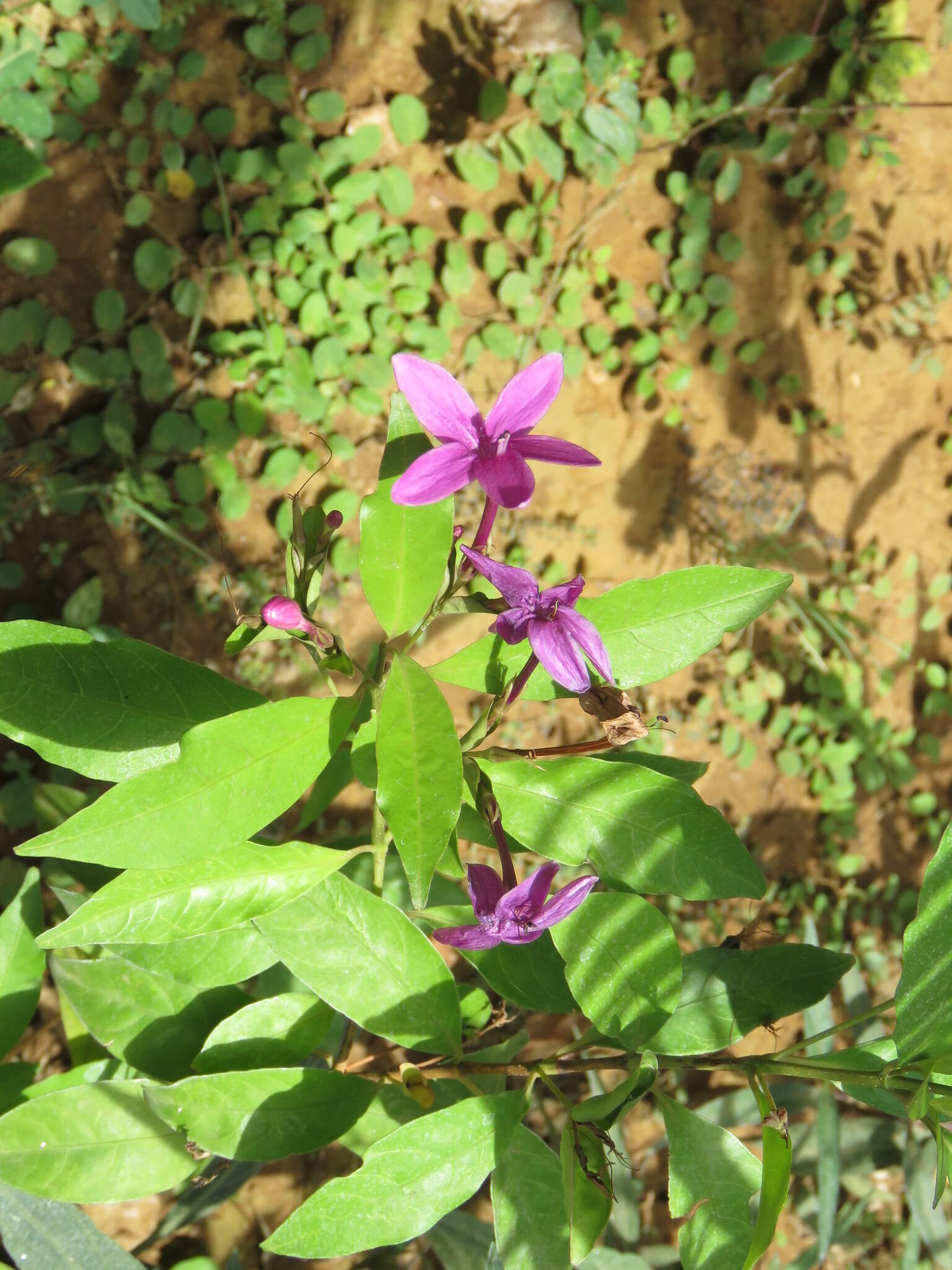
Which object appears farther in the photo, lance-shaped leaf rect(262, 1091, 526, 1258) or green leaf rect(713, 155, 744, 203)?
green leaf rect(713, 155, 744, 203)

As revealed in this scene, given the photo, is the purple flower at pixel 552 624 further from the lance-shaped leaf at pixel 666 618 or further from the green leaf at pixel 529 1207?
the green leaf at pixel 529 1207

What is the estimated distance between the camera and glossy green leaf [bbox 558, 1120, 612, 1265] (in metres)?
1.10

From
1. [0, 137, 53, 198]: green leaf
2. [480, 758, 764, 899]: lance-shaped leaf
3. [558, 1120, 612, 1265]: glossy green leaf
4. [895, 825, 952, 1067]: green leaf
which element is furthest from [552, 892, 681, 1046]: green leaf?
[0, 137, 53, 198]: green leaf

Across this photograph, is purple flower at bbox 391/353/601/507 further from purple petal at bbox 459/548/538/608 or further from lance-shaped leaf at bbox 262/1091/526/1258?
lance-shaped leaf at bbox 262/1091/526/1258

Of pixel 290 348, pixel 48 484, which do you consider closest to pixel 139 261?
pixel 290 348

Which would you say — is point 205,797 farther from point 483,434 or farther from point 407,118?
point 407,118

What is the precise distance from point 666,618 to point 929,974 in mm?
515

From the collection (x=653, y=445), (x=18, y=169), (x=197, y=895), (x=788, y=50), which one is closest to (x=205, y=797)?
(x=197, y=895)

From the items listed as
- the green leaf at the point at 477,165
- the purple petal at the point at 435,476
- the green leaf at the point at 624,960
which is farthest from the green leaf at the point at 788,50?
the green leaf at the point at 624,960

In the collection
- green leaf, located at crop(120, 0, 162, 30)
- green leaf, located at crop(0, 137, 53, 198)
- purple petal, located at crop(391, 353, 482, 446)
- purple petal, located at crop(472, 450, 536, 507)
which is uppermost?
green leaf, located at crop(120, 0, 162, 30)

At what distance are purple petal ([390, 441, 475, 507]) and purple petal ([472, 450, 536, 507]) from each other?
2cm

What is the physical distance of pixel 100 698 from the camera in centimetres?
116

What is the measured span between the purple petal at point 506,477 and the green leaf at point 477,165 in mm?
2020

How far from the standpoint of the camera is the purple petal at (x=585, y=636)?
1.03 meters
